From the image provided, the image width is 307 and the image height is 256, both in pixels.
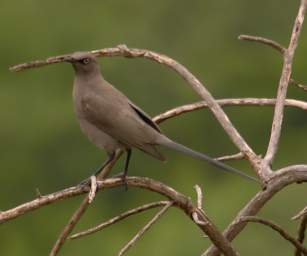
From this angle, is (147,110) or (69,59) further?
(147,110)

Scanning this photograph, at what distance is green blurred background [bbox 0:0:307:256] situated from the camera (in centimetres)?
2245

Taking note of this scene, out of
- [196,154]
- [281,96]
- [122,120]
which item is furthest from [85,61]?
[281,96]

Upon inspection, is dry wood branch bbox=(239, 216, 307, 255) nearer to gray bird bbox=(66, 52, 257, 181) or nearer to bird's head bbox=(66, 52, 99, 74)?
gray bird bbox=(66, 52, 257, 181)

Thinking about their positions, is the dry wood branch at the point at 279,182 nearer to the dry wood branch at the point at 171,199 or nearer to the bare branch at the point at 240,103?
the dry wood branch at the point at 171,199

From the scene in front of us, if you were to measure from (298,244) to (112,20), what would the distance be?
2520 cm

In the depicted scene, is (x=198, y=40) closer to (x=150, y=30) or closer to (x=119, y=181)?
(x=150, y=30)

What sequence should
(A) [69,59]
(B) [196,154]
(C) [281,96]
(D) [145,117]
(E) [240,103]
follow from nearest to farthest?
(C) [281,96] → (E) [240,103] → (B) [196,154] → (D) [145,117] → (A) [69,59]

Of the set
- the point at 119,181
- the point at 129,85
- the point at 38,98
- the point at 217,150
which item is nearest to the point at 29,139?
the point at 38,98

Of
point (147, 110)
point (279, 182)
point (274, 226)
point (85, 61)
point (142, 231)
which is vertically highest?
point (147, 110)

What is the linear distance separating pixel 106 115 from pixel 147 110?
606 inches

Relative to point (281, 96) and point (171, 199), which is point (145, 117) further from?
point (171, 199)

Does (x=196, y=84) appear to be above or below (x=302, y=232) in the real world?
above

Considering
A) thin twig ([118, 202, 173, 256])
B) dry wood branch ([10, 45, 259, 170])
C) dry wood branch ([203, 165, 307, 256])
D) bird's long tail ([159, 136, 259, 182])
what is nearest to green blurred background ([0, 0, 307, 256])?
bird's long tail ([159, 136, 259, 182])

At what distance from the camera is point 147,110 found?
22.2m
